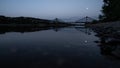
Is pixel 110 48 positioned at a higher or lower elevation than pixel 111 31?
lower

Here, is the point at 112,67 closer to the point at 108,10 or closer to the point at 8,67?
the point at 8,67

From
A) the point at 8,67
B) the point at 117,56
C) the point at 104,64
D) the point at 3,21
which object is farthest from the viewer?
the point at 3,21

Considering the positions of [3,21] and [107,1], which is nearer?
[107,1]

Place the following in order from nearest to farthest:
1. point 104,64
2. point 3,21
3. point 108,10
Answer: point 104,64 < point 108,10 < point 3,21

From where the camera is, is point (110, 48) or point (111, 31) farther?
point (111, 31)

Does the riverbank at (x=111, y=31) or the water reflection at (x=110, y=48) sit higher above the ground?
the riverbank at (x=111, y=31)

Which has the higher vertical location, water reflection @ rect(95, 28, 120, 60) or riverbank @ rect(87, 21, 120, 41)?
riverbank @ rect(87, 21, 120, 41)

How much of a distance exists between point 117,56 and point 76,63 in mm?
4590

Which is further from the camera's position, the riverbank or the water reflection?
the riverbank

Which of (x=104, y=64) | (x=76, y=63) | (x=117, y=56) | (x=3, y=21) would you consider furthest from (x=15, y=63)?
(x=3, y=21)

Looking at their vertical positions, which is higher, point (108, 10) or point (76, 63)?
point (108, 10)

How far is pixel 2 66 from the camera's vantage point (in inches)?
632

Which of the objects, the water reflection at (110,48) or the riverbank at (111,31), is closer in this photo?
the water reflection at (110,48)

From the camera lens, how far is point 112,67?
1614 cm
